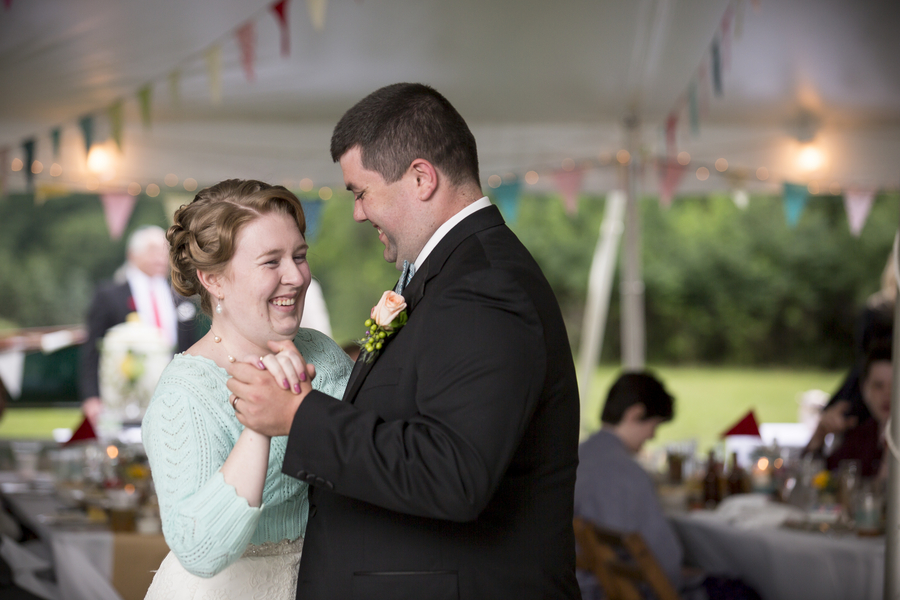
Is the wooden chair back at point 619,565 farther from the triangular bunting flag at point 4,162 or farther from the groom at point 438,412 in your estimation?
the triangular bunting flag at point 4,162

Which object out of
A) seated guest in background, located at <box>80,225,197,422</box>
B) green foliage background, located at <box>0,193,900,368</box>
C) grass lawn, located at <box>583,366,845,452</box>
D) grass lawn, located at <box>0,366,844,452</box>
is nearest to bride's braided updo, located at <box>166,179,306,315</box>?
seated guest in background, located at <box>80,225,197,422</box>

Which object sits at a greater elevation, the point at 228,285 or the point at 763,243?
the point at 763,243

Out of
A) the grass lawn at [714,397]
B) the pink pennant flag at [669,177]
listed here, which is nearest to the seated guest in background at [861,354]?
the pink pennant flag at [669,177]

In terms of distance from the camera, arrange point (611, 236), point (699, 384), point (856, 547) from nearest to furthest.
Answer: point (856, 547) → point (611, 236) → point (699, 384)

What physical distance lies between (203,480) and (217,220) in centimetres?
49

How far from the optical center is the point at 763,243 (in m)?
19.7

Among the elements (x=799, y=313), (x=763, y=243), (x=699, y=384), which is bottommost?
(x=699, y=384)

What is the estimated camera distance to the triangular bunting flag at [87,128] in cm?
561

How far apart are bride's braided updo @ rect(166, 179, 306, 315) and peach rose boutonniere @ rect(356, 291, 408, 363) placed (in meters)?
0.35

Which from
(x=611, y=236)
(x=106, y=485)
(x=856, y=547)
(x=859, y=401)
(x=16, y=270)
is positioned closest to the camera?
(x=856, y=547)

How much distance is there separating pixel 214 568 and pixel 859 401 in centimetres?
431

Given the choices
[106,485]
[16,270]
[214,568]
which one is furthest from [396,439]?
[16,270]

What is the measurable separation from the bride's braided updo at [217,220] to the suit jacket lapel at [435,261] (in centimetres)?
34

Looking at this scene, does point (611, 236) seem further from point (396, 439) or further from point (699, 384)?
point (699, 384)
